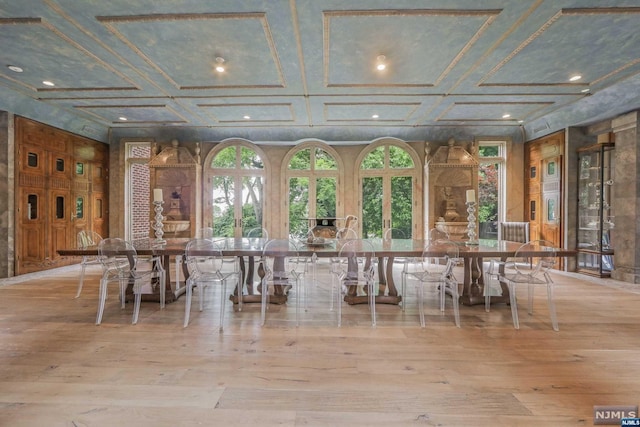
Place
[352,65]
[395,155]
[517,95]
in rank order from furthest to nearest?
1. [395,155]
2. [517,95]
3. [352,65]

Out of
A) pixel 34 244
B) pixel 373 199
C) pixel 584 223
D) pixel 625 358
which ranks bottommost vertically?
pixel 625 358

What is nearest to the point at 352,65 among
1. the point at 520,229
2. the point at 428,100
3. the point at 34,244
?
the point at 428,100

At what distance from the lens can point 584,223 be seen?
5852 millimetres

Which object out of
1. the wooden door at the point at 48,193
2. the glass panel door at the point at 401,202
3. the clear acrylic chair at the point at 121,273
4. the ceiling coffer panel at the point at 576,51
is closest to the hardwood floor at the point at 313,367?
the clear acrylic chair at the point at 121,273

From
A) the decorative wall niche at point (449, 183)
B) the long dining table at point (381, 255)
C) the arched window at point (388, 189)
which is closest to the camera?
the long dining table at point (381, 255)

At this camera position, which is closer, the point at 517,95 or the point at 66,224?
the point at 517,95

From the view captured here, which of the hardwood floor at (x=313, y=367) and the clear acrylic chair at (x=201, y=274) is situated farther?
the clear acrylic chair at (x=201, y=274)

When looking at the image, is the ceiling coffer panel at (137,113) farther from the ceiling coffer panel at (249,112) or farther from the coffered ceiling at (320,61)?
the ceiling coffer panel at (249,112)

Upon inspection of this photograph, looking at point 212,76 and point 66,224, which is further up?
point 212,76

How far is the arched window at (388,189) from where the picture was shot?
24.3ft

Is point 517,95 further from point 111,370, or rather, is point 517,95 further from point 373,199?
point 111,370

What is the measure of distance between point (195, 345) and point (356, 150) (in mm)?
5958

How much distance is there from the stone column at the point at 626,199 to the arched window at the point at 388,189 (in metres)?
3.53

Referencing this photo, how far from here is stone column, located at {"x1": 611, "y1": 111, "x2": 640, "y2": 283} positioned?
4.93 metres
